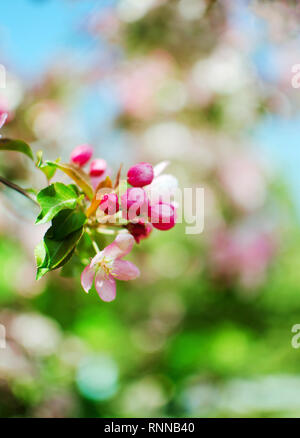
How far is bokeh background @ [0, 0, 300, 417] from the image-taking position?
1900 millimetres

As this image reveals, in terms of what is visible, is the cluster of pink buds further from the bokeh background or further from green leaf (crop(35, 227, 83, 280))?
the bokeh background

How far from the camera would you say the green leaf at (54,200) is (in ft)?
1.74

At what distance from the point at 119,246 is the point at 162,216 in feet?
0.21

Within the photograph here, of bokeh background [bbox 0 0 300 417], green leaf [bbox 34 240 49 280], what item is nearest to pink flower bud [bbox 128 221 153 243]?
green leaf [bbox 34 240 49 280]

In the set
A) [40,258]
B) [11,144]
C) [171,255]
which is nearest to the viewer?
[40,258]

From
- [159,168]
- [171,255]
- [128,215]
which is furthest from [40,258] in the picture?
[171,255]

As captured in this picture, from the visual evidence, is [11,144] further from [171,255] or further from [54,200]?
[171,255]

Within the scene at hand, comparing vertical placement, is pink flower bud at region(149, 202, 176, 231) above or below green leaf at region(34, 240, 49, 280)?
above

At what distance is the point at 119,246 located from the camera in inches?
22.8

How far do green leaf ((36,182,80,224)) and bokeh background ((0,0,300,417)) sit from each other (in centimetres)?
105

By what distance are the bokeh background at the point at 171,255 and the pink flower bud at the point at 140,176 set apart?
105 centimetres
